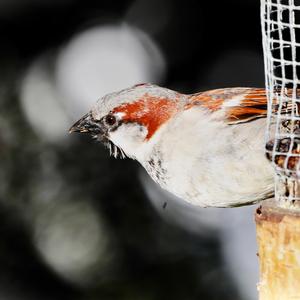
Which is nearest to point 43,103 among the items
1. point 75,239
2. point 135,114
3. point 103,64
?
point 103,64

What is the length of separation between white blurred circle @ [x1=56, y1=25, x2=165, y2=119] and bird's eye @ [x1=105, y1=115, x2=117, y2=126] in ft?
5.04

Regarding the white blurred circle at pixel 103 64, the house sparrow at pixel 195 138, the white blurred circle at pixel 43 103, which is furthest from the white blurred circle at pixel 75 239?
the house sparrow at pixel 195 138

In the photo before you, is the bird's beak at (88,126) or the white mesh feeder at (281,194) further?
the bird's beak at (88,126)

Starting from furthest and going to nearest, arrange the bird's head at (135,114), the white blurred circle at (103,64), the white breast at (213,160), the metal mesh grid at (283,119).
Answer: the white blurred circle at (103,64)
the bird's head at (135,114)
the white breast at (213,160)
the metal mesh grid at (283,119)

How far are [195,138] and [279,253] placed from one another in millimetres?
505

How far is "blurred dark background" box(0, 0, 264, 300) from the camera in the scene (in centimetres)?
361

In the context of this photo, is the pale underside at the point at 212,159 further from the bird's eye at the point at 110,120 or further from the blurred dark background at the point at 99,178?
the blurred dark background at the point at 99,178

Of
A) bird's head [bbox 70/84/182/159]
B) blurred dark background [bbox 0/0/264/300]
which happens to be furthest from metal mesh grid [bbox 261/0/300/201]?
blurred dark background [bbox 0/0/264/300]

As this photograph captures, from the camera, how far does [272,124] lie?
2.08 m

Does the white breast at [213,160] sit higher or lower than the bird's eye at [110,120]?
lower

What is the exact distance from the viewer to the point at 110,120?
2.28 meters

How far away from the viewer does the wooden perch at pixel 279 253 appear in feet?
5.69

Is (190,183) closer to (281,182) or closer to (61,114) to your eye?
(281,182)

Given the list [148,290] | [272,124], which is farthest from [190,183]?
[148,290]
